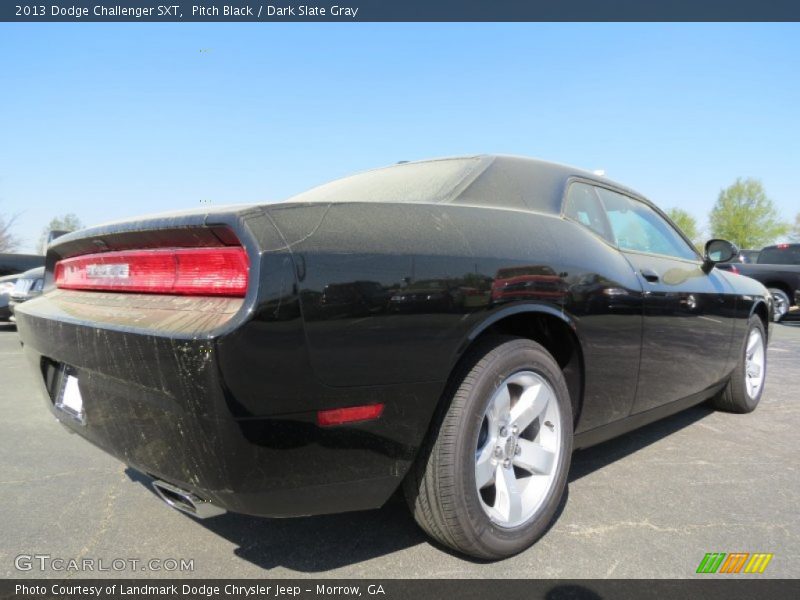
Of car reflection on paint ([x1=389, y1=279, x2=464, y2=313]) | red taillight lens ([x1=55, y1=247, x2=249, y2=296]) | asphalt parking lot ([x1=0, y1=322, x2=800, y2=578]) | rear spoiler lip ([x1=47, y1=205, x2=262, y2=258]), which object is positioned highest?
rear spoiler lip ([x1=47, y1=205, x2=262, y2=258])

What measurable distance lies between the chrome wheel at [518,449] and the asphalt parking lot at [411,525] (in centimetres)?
18

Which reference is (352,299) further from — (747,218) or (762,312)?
(747,218)

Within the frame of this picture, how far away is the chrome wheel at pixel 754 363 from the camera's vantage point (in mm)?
3949

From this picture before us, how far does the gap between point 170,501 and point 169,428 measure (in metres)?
0.37

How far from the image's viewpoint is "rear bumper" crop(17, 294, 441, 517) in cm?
139

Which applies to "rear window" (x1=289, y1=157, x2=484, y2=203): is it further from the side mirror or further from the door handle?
the side mirror

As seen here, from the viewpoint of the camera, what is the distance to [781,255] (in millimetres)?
13164

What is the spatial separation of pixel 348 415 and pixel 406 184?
1.28 m

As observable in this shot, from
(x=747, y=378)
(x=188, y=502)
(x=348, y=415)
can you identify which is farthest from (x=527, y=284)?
(x=747, y=378)

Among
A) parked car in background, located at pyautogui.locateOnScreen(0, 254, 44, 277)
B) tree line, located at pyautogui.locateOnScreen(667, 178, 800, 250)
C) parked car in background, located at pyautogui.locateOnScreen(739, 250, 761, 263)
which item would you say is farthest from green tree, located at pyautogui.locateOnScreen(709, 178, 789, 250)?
parked car in background, located at pyautogui.locateOnScreen(0, 254, 44, 277)

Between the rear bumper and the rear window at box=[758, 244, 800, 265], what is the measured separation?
14.2m

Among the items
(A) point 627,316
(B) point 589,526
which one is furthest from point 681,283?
(B) point 589,526

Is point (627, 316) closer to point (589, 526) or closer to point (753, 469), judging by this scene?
point (589, 526)

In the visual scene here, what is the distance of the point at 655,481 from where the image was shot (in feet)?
8.86
